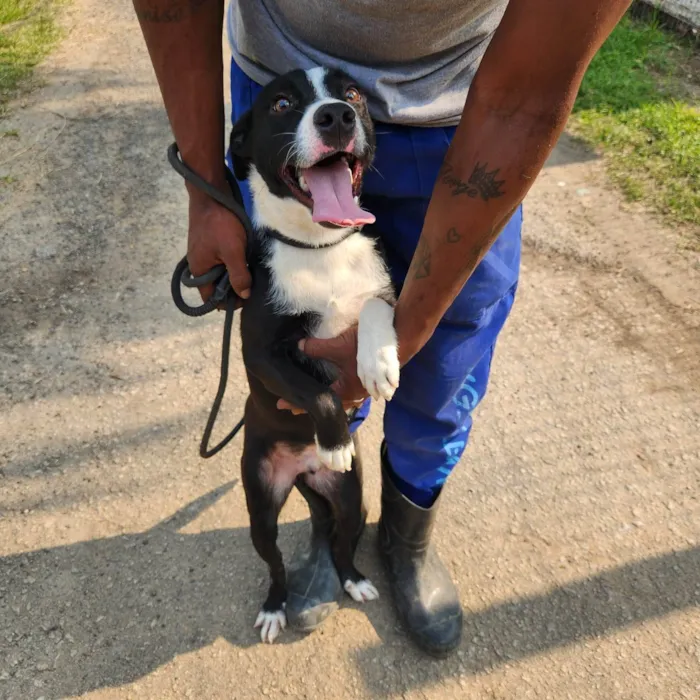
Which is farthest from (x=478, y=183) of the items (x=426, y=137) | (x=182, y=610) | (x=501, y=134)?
(x=182, y=610)

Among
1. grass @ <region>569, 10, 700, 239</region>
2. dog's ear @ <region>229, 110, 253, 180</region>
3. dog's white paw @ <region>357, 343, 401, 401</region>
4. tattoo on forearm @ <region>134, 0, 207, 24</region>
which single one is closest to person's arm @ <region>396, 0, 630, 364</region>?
dog's white paw @ <region>357, 343, 401, 401</region>

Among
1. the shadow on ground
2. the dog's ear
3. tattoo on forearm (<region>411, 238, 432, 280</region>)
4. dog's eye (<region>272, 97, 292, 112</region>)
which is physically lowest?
the shadow on ground

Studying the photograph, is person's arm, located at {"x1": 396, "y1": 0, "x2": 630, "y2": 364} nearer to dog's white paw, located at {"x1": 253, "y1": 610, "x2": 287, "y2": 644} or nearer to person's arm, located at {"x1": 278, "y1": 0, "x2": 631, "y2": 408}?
person's arm, located at {"x1": 278, "y1": 0, "x2": 631, "y2": 408}

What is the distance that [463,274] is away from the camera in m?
1.43

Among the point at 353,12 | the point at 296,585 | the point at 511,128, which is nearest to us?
the point at 511,128

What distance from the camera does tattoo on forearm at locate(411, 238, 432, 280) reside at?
56.3 inches

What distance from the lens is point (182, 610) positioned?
219 cm

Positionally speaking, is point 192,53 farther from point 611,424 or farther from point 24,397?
point 611,424

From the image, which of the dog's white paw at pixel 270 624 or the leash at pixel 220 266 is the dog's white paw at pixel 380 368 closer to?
the leash at pixel 220 266

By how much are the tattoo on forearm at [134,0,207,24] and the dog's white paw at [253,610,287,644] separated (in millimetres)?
1584

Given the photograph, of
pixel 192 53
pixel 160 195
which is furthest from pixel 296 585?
pixel 160 195

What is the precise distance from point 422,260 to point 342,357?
0.41m

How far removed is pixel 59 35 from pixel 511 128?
4941mm

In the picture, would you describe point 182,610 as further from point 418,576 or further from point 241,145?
point 241,145
